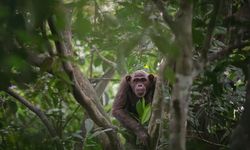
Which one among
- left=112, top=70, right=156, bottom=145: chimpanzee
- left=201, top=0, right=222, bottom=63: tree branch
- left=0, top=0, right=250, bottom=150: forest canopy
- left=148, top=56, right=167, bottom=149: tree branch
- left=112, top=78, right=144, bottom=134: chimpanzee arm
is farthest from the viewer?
left=112, top=70, right=156, bottom=145: chimpanzee

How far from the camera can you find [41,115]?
15.7 feet

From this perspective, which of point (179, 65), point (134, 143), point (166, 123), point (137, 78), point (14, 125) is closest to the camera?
point (179, 65)

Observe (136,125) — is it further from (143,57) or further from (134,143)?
(143,57)

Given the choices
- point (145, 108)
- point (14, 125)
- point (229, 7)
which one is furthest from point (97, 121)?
point (229, 7)

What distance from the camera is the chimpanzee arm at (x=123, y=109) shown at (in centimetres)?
648

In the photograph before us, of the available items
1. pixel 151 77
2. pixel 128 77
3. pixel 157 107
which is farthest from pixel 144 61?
pixel 128 77

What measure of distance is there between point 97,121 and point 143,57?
1.29m

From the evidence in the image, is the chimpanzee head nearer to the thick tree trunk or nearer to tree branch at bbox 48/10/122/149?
tree branch at bbox 48/10/122/149

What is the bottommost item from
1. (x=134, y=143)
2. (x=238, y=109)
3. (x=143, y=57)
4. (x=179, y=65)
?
(x=134, y=143)

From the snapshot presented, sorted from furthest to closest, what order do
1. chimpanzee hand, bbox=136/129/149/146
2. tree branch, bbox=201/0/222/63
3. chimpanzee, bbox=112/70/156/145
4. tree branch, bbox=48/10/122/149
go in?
chimpanzee, bbox=112/70/156/145 < chimpanzee hand, bbox=136/129/149/146 < tree branch, bbox=48/10/122/149 < tree branch, bbox=201/0/222/63

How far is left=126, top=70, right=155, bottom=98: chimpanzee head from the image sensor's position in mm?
7016

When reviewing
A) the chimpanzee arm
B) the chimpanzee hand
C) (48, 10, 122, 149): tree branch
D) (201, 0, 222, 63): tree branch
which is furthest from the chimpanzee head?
(201, 0, 222, 63): tree branch

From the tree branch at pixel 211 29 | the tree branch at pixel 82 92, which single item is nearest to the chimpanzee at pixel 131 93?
the tree branch at pixel 82 92

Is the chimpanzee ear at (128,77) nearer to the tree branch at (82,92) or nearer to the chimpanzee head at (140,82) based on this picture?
the chimpanzee head at (140,82)
